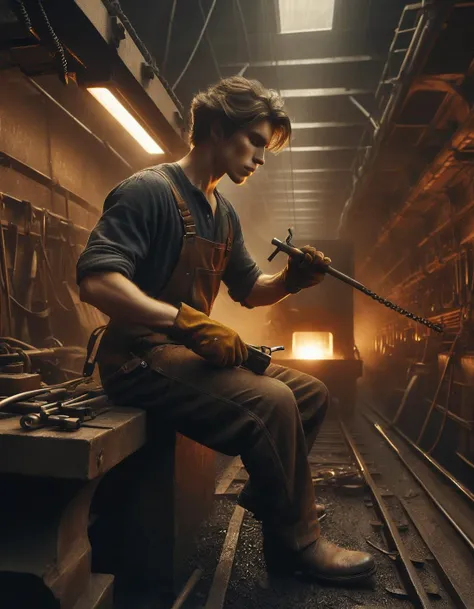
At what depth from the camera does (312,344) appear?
9344 millimetres

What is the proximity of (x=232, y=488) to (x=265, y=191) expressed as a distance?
1135 cm

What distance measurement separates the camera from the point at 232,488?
390 cm

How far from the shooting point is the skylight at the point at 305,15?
7.21 metres

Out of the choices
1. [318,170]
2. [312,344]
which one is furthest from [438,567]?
[318,170]

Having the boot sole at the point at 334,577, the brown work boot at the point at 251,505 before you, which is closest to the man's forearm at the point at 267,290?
the brown work boot at the point at 251,505

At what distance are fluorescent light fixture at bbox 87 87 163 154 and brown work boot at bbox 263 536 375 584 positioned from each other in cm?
403

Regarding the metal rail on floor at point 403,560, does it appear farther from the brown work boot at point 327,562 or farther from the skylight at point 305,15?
the skylight at point 305,15

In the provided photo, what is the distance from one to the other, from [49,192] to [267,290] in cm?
348

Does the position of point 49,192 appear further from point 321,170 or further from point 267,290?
point 321,170

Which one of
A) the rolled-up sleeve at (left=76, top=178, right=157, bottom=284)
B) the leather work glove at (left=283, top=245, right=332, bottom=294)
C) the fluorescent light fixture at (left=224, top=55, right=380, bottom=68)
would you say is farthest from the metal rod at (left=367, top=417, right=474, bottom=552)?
the fluorescent light fixture at (left=224, top=55, right=380, bottom=68)

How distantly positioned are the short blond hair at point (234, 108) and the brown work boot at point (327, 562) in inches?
85.0

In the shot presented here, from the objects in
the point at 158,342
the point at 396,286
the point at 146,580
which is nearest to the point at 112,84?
the point at 158,342

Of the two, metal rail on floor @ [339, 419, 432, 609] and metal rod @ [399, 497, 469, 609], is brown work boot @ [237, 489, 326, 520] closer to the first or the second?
metal rail on floor @ [339, 419, 432, 609]

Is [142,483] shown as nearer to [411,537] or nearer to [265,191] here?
[411,537]
